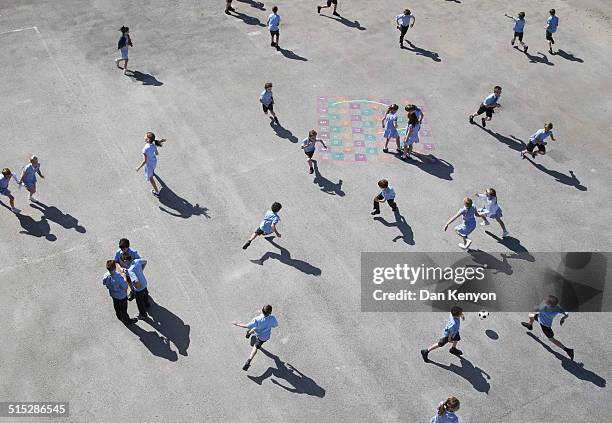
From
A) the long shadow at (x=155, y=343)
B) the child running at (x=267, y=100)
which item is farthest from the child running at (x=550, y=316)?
the child running at (x=267, y=100)

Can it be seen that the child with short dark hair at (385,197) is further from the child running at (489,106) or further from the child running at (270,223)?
the child running at (489,106)

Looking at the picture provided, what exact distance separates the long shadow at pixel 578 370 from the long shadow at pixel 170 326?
26.8 ft

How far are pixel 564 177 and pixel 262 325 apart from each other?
11364 millimetres

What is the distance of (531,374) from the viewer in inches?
542

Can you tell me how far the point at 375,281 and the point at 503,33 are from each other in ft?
49.5

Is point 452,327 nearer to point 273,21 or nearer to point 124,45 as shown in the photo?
point 273,21

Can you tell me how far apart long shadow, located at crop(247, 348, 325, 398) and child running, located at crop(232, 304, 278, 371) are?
0.45 meters

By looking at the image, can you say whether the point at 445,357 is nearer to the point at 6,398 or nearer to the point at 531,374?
the point at 531,374

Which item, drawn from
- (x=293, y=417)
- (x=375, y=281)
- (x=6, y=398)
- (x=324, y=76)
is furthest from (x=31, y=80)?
(x=293, y=417)

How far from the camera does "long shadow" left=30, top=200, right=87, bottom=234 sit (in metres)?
16.3

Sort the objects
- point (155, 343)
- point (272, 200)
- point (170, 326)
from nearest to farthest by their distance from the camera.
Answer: point (155, 343) → point (170, 326) → point (272, 200)

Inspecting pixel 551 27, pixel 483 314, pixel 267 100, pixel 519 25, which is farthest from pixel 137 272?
pixel 551 27

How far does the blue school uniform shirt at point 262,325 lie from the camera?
42.4 feet

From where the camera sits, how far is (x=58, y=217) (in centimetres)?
1656
